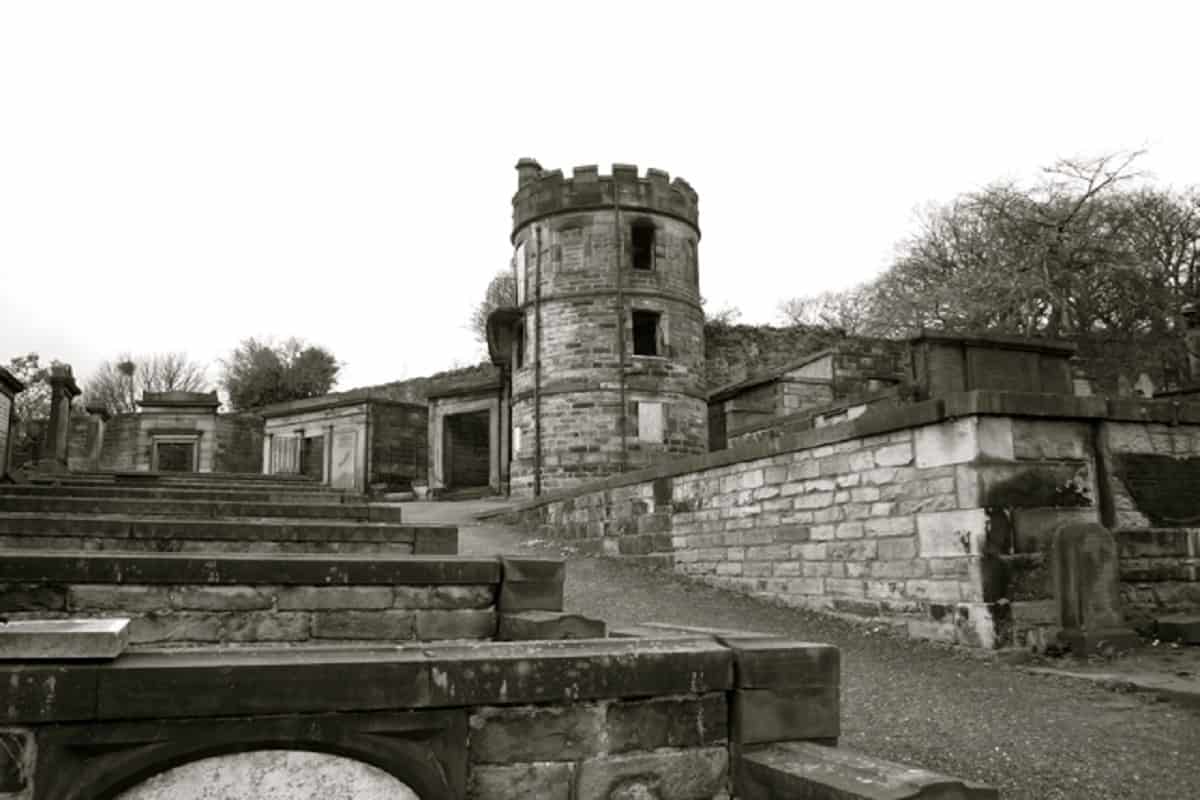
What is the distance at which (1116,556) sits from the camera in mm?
7574

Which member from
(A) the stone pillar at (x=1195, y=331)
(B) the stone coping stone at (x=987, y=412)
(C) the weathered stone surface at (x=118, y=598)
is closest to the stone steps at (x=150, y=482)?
(B) the stone coping stone at (x=987, y=412)

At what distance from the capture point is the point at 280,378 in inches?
1570

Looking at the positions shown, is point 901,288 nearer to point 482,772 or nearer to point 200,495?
point 200,495

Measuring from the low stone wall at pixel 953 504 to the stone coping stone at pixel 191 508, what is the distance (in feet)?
14.6

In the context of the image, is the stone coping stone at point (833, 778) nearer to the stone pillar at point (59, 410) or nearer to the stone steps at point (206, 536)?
the stone steps at point (206, 536)

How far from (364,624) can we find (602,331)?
64.2 feet

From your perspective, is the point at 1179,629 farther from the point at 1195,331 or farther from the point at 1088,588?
the point at 1195,331

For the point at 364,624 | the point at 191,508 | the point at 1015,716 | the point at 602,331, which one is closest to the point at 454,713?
the point at 364,624

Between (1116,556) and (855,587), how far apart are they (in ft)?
7.56

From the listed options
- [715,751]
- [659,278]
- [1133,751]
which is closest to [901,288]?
[659,278]

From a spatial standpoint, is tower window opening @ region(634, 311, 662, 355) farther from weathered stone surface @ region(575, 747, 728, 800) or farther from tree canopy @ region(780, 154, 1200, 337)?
weathered stone surface @ region(575, 747, 728, 800)

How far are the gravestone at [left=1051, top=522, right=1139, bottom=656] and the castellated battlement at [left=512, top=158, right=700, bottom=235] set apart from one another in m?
19.0

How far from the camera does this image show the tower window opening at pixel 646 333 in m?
25.5

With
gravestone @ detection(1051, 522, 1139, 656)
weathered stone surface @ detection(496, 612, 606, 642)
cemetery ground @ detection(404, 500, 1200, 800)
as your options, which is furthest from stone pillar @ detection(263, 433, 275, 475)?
gravestone @ detection(1051, 522, 1139, 656)
